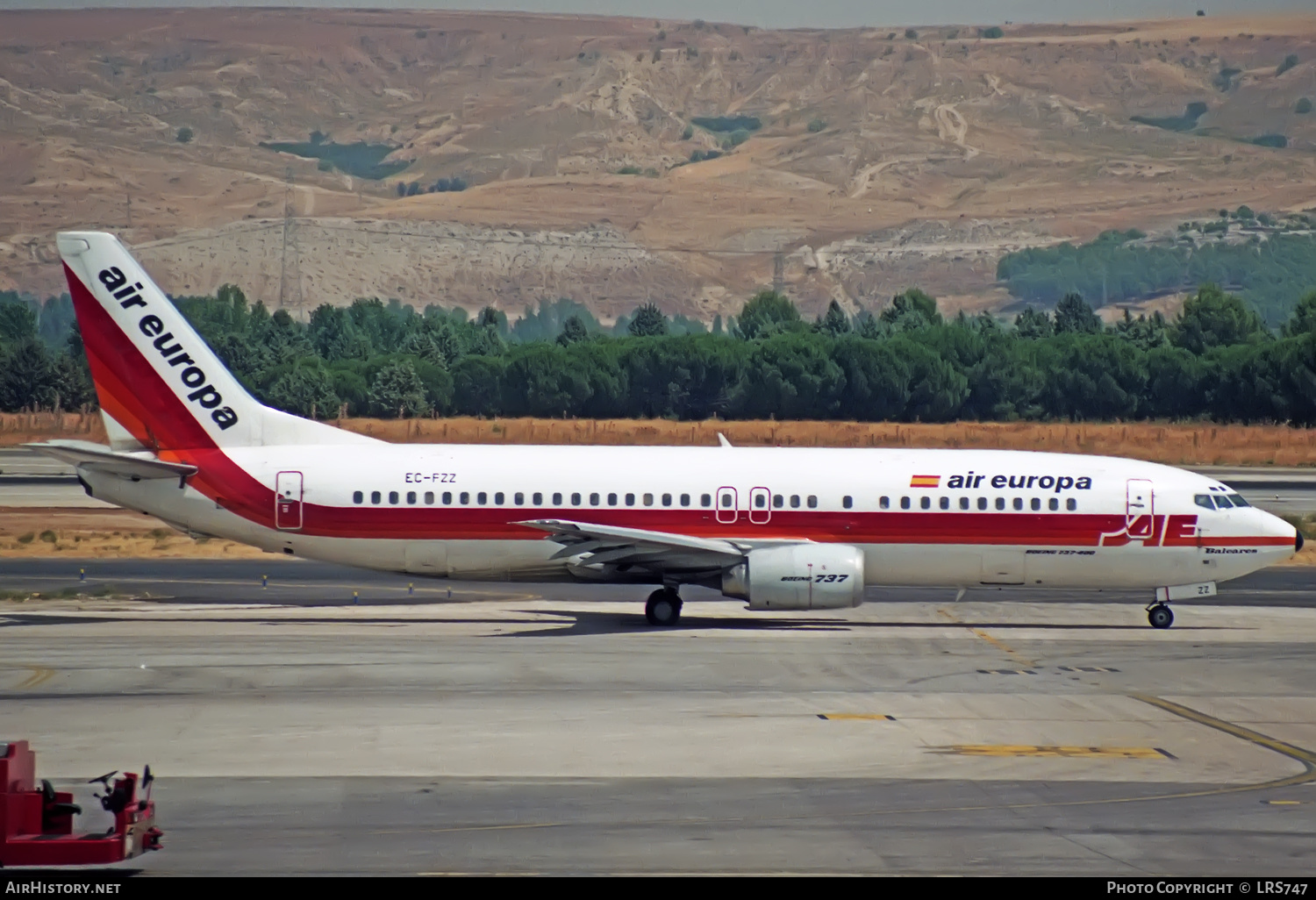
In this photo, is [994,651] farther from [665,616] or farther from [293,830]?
[293,830]

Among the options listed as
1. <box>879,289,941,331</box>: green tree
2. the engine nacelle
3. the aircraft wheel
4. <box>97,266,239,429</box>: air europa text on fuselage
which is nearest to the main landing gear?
the engine nacelle

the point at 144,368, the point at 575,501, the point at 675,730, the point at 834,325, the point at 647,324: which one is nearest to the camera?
the point at 675,730

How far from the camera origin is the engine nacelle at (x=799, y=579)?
35.0 meters

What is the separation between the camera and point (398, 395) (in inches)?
4392

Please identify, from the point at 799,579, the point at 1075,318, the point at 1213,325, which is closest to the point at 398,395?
the point at 1213,325

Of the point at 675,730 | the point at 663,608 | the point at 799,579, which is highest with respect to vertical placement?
the point at 799,579

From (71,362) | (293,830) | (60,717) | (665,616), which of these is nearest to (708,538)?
(665,616)

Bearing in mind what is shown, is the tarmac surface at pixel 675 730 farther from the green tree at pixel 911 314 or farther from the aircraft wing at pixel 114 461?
the green tree at pixel 911 314

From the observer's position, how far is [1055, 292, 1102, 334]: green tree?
165m

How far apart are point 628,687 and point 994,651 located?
8.54m

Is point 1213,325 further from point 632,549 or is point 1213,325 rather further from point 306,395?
point 632,549

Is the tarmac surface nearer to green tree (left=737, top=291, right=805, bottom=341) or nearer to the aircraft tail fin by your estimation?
the aircraft tail fin

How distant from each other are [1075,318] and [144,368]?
5810 inches

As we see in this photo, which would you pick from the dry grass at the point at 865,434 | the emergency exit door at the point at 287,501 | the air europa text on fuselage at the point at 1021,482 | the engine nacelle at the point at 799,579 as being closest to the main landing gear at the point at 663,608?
the engine nacelle at the point at 799,579
